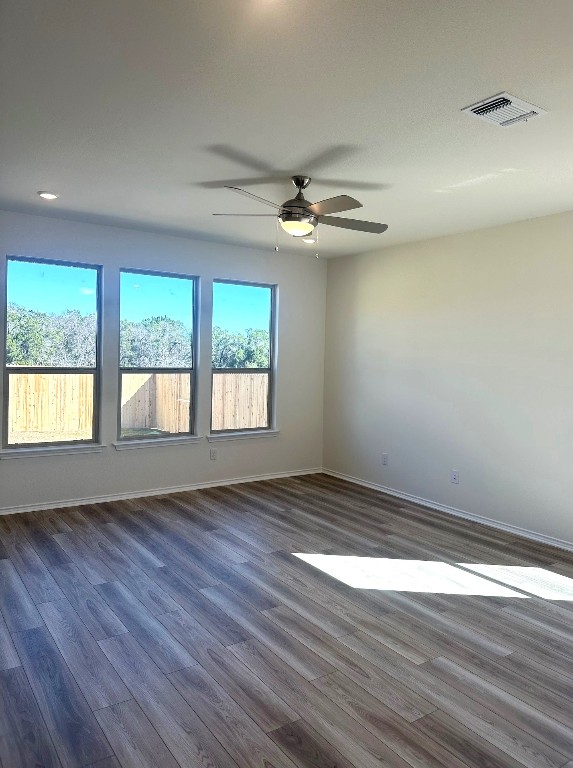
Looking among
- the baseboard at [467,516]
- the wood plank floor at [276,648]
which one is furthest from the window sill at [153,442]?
the baseboard at [467,516]

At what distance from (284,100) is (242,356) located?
3.87 m

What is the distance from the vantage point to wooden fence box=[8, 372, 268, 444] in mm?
4953

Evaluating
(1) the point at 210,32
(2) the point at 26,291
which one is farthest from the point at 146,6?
(2) the point at 26,291

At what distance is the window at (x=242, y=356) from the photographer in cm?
605

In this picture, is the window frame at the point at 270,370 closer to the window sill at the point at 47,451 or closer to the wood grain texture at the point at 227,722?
the window sill at the point at 47,451

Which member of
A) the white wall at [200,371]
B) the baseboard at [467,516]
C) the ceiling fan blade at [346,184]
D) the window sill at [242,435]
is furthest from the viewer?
the window sill at [242,435]

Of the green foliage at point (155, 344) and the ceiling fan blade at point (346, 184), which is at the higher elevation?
the ceiling fan blade at point (346, 184)

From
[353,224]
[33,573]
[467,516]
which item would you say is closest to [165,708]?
[33,573]

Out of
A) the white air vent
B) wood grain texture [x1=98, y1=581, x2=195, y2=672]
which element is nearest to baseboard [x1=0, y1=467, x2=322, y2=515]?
wood grain texture [x1=98, y1=581, x2=195, y2=672]

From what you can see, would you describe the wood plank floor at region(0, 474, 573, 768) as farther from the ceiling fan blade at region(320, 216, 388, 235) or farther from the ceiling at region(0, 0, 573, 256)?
the ceiling at region(0, 0, 573, 256)

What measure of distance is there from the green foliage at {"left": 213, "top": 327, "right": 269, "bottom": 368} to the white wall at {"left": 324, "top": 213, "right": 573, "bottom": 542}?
901mm

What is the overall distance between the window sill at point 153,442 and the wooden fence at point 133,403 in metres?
0.11

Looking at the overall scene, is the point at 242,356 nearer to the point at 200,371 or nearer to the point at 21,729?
the point at 200,371

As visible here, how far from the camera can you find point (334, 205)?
3305 mm
